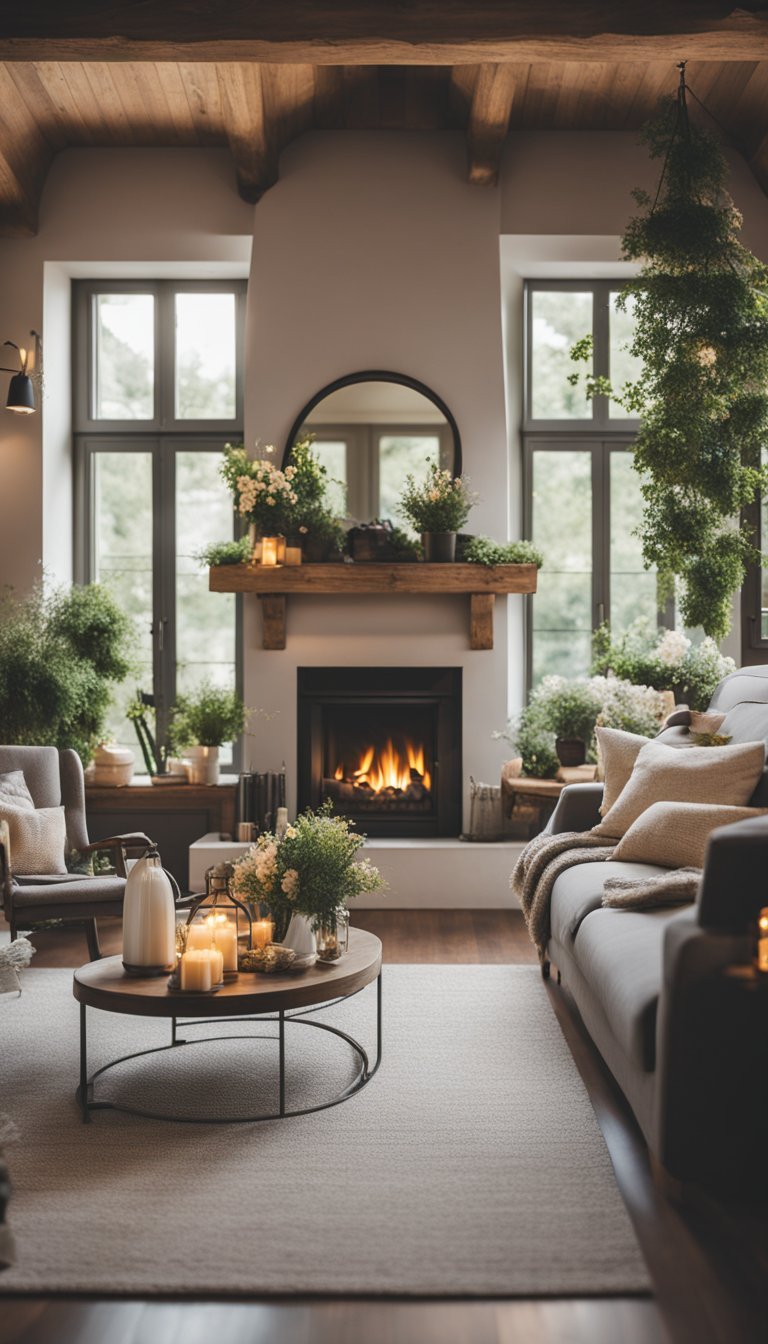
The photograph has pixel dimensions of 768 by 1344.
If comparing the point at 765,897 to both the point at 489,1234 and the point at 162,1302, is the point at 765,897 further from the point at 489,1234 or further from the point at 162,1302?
the point at 162,1302

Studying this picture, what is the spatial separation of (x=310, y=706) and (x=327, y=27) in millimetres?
3159

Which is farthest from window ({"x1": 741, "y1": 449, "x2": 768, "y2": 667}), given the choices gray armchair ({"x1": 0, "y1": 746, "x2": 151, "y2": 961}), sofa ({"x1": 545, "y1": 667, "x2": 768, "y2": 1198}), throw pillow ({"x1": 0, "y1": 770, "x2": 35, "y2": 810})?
sofa ({"x1": 545, "y1": 667, "x2": 768, "y2": 1198})

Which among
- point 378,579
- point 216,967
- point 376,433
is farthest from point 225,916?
point 376,433

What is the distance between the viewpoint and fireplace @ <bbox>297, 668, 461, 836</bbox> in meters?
5.98

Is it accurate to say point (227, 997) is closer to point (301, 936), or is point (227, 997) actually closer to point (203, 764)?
point (301, 936)

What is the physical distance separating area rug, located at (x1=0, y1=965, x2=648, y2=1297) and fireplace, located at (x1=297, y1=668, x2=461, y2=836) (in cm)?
223

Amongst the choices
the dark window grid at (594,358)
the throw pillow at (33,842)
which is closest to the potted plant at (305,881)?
the throw pillow at (33,842)

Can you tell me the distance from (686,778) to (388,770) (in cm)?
261

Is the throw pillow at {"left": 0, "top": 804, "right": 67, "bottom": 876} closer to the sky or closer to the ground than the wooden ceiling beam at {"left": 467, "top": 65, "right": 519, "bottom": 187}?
closer to the ground

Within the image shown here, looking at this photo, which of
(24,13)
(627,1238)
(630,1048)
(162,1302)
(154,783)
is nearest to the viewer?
(162,1302)

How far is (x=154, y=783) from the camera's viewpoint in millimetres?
5789

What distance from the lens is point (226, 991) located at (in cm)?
281

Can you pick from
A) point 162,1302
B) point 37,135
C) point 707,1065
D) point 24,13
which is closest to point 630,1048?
point 707,1065

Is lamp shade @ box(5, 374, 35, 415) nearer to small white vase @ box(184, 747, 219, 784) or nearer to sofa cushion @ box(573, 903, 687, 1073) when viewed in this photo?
small white vase @ box(184, 747, 219, 784)
